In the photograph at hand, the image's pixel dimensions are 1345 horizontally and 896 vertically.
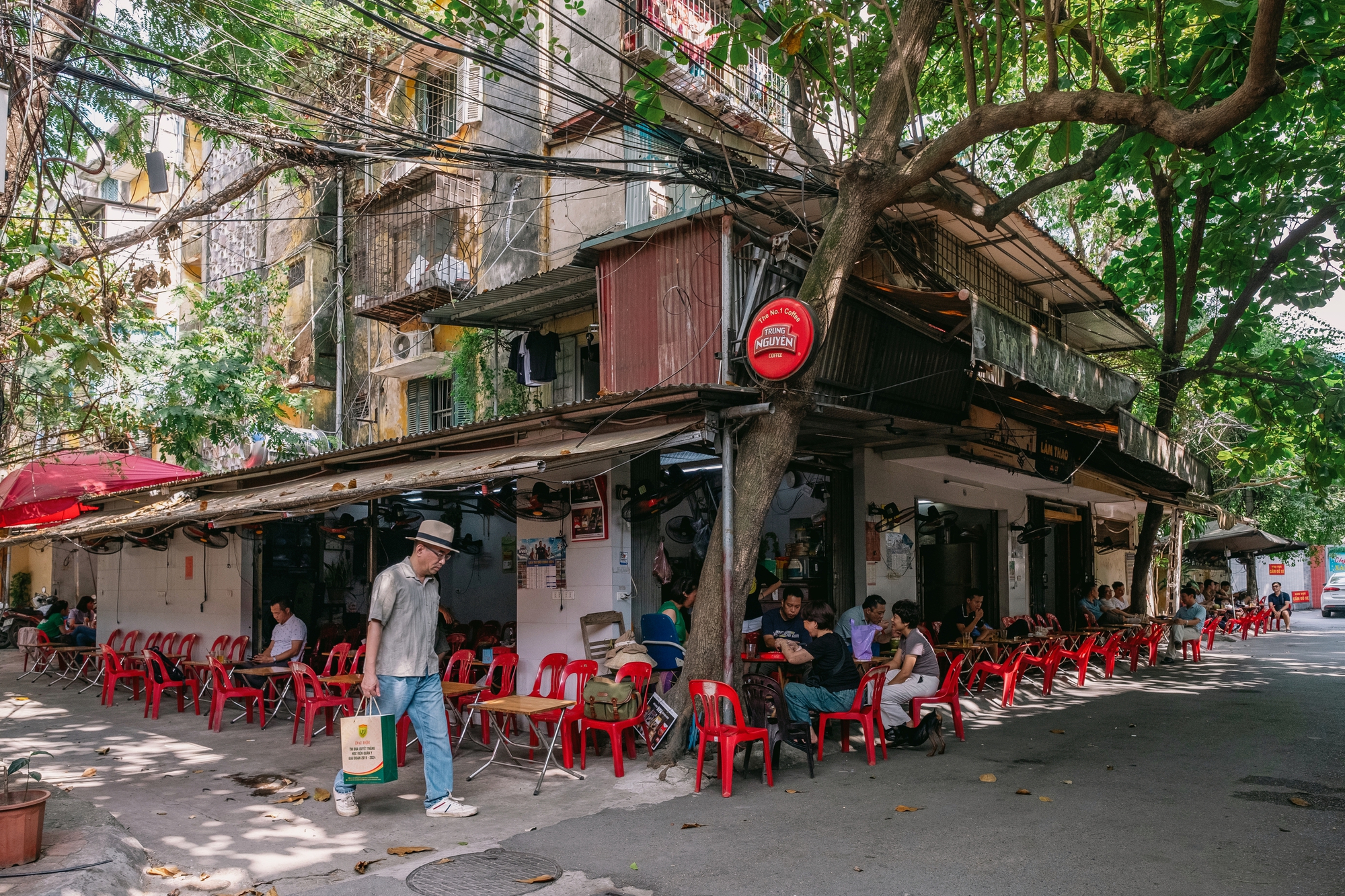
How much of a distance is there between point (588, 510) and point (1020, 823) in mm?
4951

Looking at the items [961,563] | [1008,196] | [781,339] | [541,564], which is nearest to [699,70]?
[1008,196]

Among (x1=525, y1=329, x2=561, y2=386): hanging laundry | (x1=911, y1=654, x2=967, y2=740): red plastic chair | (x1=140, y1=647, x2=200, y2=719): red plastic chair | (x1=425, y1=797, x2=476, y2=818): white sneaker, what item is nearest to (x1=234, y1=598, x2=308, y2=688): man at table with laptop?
(x1=140, y1=647, x2=200, y2=719): red plastic chair

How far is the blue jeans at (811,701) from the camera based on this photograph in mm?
7938

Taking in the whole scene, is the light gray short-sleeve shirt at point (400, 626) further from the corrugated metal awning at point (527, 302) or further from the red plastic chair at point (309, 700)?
the corrugated metal awning at point (527, 302)

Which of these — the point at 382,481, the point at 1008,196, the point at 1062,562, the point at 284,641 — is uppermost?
the point at 1008,196

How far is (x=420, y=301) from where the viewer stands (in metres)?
14.6

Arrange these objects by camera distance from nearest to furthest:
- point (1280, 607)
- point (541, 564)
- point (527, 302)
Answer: point (541, 564), point (527, 302), point (1280, 607)

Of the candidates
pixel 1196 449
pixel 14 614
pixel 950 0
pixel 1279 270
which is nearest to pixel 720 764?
pixel 950 0

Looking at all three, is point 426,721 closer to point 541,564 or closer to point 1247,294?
point 541,564

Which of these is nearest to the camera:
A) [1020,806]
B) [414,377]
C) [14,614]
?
[1020,806]

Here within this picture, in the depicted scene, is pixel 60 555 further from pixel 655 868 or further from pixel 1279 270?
pixel 1279 270

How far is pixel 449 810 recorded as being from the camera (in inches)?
250

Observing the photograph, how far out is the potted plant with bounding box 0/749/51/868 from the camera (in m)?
4.67

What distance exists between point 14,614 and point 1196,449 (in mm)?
24803
